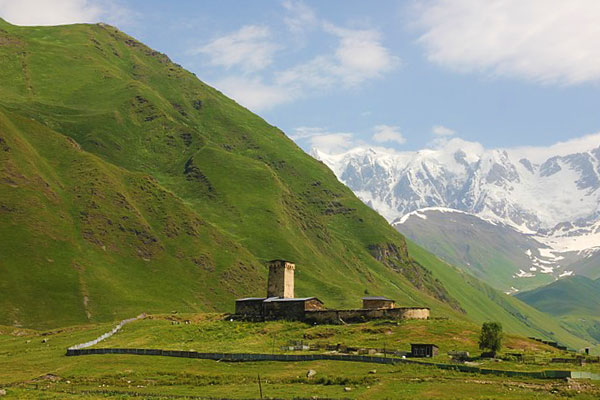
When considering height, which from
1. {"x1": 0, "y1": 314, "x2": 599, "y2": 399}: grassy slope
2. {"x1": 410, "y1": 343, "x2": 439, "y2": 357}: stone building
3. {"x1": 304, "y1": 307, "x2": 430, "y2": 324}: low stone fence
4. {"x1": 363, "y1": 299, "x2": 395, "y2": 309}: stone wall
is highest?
{"x1": 363, "y1": 299, "x2": 395, "y2": 309}: stone wall

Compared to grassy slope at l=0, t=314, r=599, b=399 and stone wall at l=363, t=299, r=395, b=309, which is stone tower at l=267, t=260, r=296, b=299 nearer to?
grassy slope at l=0, t=314, r=599, b=399

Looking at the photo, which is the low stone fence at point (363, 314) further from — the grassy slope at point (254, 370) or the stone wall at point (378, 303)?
the stone wall at point (378, 303)

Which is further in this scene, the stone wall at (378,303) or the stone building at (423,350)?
the stone wall at (378,303)

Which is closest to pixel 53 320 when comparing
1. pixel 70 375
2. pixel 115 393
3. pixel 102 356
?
pixel 102 356

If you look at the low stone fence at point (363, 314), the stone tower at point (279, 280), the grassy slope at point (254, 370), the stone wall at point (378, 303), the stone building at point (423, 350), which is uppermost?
the stone tower at point (279, 280)

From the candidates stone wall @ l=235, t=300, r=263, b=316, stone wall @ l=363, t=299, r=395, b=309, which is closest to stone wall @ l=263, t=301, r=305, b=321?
stone wall @ l=235, t=300, r=263, b=316

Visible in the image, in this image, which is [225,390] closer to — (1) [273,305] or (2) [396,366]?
(2) [396,366]

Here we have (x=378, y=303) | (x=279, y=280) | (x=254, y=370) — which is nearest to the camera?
(x=254, y=370)

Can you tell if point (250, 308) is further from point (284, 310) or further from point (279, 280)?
point (279, 280)

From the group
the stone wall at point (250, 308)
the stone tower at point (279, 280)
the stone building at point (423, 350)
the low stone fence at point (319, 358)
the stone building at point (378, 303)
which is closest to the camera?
the low stone fence at point (319, 358)

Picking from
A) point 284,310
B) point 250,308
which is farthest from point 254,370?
point 250,308

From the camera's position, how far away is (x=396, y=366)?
7850 cm

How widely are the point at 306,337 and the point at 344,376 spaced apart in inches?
1201

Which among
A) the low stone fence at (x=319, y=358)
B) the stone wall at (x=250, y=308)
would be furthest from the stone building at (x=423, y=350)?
the stone wall at (x=250, y=308)
